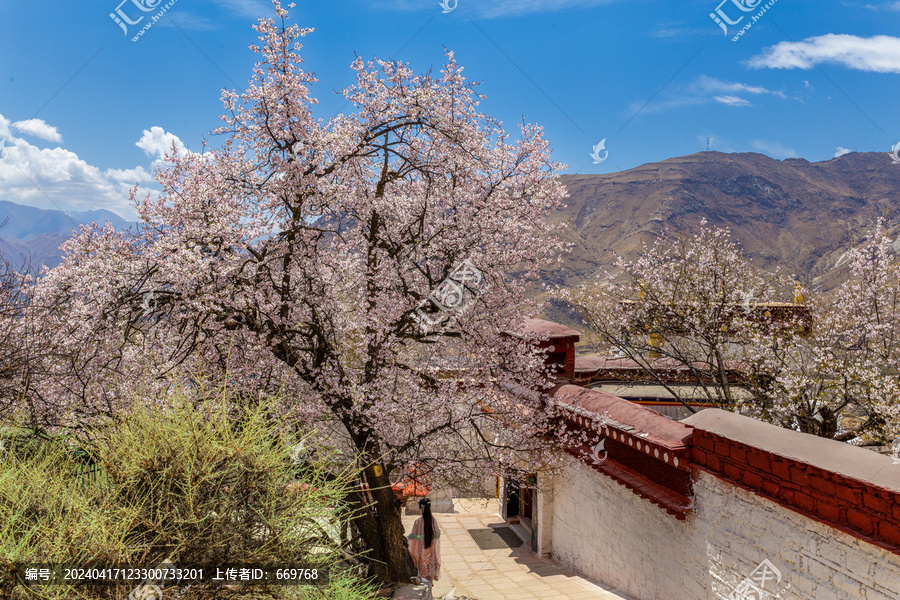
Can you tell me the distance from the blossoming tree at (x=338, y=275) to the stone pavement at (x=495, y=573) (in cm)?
222

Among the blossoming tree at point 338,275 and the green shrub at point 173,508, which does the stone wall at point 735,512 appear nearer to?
the blossoming tree at point 338,275

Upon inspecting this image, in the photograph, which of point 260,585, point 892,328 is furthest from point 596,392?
point 260,585

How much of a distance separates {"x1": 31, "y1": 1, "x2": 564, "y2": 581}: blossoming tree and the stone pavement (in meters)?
2.22

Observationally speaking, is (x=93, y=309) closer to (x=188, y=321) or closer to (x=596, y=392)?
(x=188, y=321)

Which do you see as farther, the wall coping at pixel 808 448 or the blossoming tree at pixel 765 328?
the blossoming tree at pixel 765 328

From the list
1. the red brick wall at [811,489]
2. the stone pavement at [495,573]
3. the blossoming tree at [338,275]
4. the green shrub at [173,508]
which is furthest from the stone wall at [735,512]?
the green shrub at [173,508]

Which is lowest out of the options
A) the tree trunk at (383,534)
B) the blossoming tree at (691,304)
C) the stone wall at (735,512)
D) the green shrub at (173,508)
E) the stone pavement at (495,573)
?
the stone pavement at (495,573)

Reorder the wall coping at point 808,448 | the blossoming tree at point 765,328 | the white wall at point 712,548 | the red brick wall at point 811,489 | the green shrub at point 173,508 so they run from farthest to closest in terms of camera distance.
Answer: the blossoming tree at point 765,328
the white wall at point 712,548
the wall coping at point 808,448
the red brick wall at point 811,489
the green shrub at point 173,508

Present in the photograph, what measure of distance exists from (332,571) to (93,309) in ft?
18.1

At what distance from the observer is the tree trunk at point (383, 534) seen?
883 centimetres

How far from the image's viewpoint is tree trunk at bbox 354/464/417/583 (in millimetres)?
8828

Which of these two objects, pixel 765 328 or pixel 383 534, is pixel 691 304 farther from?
pixel 383 534

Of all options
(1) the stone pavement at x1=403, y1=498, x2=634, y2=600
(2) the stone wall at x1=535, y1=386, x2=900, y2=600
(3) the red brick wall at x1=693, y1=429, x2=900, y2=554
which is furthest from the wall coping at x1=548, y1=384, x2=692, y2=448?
(1) the stone pavement at x1=403, y1=498, x2=634, y2=600

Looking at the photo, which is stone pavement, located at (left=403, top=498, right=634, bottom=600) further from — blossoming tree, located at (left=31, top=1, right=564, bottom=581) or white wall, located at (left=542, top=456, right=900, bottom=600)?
blossoming tree, located at (left=31, top=1, right=564, bottom=581)
